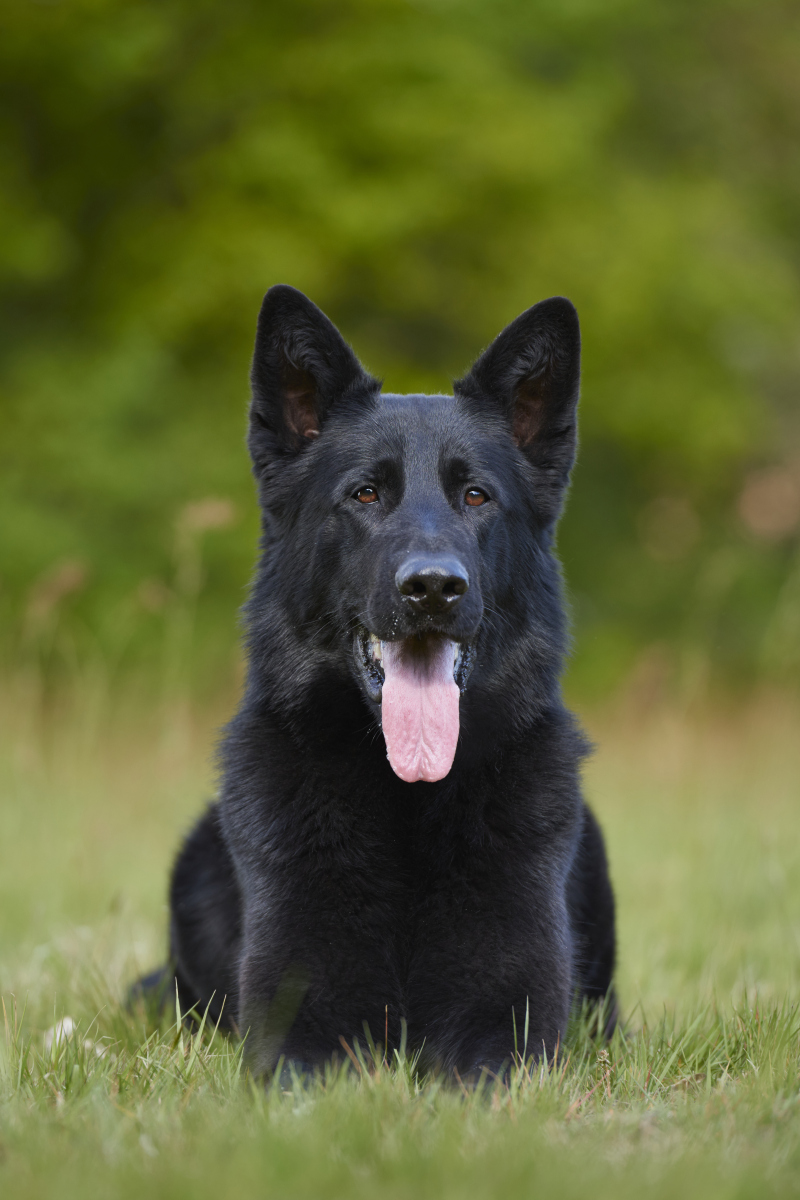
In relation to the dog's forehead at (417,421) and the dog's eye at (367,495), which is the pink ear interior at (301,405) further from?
the dog's eye at (367,495)

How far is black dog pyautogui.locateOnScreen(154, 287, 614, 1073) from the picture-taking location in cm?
270

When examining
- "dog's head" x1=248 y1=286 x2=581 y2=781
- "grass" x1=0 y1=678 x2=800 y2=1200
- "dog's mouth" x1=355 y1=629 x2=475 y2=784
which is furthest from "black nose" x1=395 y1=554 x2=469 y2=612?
"grass" x1=0 y1=678 x2=800 y2=1200

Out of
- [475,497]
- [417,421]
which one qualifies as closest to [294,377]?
[417,421]

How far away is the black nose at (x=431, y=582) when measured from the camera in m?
2.65

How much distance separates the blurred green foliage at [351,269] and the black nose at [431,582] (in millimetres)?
6029

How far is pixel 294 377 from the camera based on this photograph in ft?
10.8

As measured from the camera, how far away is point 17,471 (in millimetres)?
9969

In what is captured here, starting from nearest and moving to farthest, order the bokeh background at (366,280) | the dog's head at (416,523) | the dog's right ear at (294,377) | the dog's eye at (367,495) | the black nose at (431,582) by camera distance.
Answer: the black nose at (431,582) < the dog's head at (416,523) < the dog's eye at (367,495) < the dog's right ear at (294,377) < the bokeh background at (366,280)

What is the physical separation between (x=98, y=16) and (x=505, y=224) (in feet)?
13.6

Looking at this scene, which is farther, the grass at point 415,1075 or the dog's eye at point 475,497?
the dog's eye at point 475,497

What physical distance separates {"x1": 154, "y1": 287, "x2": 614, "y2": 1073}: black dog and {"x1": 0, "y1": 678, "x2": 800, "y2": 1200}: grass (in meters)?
0.18

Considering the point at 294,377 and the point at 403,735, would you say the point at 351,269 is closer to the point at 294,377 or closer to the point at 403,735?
the point at 294,377

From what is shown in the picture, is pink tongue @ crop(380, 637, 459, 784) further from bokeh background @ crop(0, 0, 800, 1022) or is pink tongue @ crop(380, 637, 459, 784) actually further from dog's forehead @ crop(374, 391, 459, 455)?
bokeh background @ crop(0, 0, 800, 1022)

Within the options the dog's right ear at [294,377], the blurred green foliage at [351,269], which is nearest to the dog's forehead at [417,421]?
the dog's right ear at [294,377]
